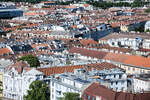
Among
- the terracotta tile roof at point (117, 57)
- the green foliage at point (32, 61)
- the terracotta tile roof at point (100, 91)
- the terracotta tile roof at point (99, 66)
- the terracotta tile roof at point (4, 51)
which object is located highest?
the terracotta tile roof at point (100, 91)

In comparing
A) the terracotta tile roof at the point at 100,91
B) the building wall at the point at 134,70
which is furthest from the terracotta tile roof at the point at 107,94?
the building wall at the point at 134,70

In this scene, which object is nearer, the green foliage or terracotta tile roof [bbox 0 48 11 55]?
the green foliage

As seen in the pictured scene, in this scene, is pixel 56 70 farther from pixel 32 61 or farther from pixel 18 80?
pixel 32 61

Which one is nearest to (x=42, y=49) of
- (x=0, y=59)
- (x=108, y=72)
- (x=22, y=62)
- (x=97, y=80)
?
(x=0, y=59)

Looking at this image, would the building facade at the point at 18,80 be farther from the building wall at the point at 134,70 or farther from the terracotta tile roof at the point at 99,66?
the building wall at the point at 134,70

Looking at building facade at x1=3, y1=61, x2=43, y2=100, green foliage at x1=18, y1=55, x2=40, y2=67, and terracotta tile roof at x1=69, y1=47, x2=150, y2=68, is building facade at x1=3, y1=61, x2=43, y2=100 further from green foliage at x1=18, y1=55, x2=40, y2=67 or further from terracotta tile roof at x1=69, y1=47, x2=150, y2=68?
terracotta tile roof at x1=69, y1=47, x2=150, y2=68

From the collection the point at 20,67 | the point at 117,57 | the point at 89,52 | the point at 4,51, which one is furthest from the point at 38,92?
the point at 4,51

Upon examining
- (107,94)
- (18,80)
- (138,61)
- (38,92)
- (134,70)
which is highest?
(107,94)

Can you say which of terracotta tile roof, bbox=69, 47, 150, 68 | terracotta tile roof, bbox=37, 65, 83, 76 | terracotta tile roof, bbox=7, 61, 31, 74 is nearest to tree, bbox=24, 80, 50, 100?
terracotta tile roof, bbox=37, 65, 83, 76
